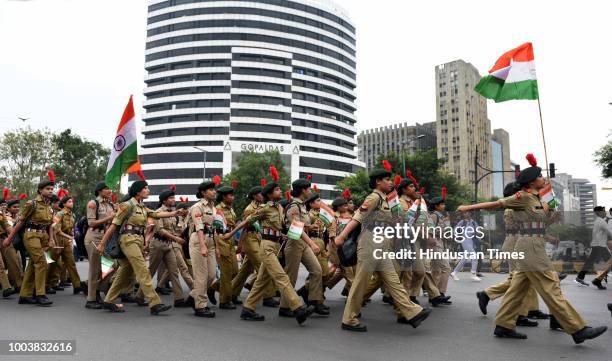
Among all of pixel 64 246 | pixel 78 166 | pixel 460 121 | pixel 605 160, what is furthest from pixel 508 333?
pixel 460 121

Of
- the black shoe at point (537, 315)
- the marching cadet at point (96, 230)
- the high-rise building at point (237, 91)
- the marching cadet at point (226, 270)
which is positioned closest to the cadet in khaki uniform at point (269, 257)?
the marching cadet at point (226, 270)

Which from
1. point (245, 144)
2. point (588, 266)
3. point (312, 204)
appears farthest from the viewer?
point (245, 144)

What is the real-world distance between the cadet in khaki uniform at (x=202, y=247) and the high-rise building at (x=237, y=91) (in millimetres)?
62452

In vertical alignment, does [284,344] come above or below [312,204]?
below

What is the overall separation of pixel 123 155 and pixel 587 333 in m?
6.93

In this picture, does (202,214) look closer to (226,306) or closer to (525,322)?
(226,306)

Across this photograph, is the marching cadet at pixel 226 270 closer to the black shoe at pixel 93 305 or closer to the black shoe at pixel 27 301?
the black shoe at pixel 93 305

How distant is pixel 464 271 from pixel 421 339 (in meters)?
8.95

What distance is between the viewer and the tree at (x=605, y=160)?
21.9m

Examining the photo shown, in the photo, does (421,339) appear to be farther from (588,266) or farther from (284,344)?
(588,266)

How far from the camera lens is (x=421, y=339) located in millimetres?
5293

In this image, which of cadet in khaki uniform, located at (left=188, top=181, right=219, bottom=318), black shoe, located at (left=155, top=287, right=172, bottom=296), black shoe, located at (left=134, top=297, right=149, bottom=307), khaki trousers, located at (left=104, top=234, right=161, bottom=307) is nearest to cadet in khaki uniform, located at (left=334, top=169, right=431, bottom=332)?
cadet in khaki uniform, located at (left=188, top=181, right=219, bottom=318)

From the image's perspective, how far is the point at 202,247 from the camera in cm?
662

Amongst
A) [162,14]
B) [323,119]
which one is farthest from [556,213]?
[162,14]
